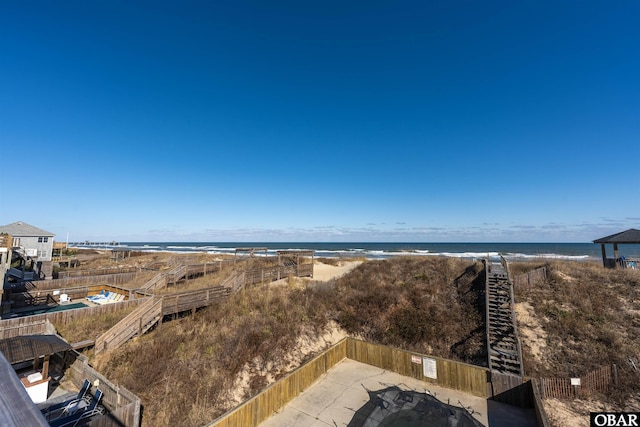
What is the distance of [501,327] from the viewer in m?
16.1

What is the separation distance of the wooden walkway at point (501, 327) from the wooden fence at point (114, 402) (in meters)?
13.9

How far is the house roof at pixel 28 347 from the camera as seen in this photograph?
1062 cm

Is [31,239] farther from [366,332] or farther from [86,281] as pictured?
[366,332]

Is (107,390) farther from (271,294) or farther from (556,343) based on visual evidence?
(556,343)

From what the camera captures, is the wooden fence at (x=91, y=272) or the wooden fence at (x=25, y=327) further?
the wooden fence at (x=91, y=272)

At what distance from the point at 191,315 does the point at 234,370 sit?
6062mm

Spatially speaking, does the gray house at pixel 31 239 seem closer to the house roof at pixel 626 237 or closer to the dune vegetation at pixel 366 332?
the dune vegetation at pixel 366 332

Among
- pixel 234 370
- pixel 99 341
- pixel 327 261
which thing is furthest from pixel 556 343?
pixel 327 261

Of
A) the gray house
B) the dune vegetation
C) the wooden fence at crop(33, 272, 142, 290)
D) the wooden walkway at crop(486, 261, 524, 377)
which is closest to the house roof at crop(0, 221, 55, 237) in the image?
the gray house

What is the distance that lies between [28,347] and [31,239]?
30.8m

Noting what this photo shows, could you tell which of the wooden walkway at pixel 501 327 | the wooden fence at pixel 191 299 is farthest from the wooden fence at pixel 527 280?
the wooden fence at pixel 191 299

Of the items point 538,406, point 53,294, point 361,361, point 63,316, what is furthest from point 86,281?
point 538,406

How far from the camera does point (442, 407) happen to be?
1104 cm

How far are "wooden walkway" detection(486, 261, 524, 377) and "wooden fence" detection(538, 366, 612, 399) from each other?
97cm
